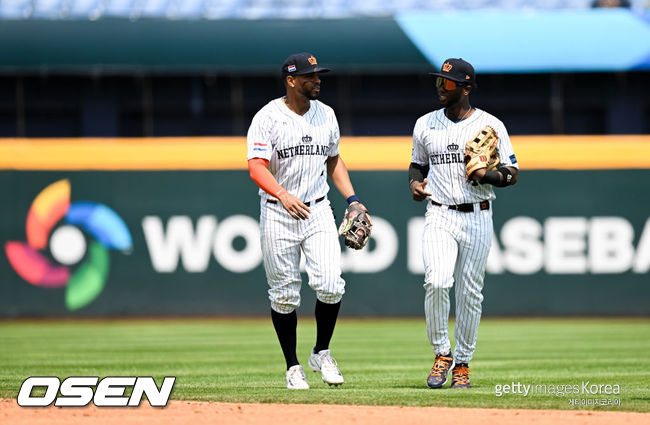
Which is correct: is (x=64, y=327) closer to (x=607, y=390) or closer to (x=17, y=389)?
(x=17, y=389)

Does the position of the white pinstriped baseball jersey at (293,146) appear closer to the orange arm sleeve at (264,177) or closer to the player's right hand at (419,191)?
the orange arm sleeve at (264,177)

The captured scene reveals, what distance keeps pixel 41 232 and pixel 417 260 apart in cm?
469

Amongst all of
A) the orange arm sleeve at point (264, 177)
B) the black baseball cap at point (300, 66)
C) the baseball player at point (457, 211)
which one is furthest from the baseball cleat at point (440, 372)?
the black baseball cap at point (300, 66)

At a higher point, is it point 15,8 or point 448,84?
point 15,8

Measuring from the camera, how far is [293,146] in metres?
6.54

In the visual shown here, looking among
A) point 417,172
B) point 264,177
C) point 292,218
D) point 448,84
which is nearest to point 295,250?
point 292,218

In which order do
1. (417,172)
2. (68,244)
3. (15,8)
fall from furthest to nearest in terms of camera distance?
(15,8)
(68,244)
(417,172)

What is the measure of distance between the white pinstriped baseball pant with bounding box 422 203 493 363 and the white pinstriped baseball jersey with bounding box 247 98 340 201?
2.38ft

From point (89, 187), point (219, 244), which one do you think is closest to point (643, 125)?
point (219, 244)

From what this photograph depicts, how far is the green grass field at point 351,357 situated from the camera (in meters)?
6.38

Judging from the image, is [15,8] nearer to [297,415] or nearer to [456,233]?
[456,233]

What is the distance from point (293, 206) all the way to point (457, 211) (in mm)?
1039

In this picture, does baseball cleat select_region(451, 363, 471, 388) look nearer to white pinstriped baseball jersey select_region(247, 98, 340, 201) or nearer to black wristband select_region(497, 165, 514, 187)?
black wristband select_region(497, 165, 514, 187)

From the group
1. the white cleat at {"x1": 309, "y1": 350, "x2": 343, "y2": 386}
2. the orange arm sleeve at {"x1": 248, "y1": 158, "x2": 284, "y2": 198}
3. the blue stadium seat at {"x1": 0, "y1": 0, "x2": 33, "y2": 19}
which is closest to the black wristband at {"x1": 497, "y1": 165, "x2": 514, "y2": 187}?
the orange arm sleeve at {"x1": 248, "y1": 158, "x2": 284, "y2": 198}
